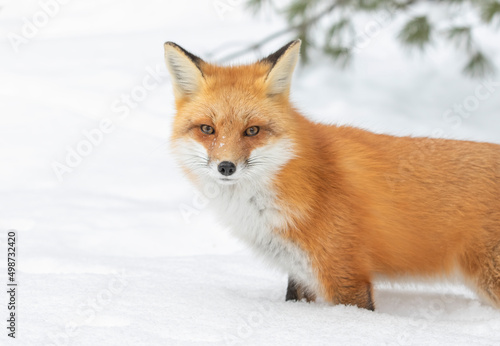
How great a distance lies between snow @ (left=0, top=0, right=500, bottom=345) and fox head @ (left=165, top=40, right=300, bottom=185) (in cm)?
34

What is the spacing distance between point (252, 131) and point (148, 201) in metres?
2.70

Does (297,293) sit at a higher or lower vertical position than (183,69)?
lower

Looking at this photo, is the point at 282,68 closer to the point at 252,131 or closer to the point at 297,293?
the point at 252,131

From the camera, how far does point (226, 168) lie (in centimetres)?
254

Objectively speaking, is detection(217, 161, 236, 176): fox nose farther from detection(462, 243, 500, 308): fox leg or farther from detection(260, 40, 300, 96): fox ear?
detection(462, 243, 500, 308): fox leg

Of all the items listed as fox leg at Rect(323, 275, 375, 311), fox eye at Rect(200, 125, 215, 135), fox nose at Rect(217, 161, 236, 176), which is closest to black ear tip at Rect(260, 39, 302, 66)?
fox eye at Rect(200, 125, 215, 135)

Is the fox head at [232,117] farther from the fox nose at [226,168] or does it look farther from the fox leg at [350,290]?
the fox leg at [350,290]

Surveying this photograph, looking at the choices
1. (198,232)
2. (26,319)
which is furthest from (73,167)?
(26,319)

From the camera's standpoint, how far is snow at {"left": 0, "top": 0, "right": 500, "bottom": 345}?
235cm

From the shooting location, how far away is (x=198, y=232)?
4.54 metres

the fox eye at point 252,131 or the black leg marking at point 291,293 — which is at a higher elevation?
the fox eye at point 252,131

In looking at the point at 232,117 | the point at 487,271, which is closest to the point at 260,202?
the point at 232,117

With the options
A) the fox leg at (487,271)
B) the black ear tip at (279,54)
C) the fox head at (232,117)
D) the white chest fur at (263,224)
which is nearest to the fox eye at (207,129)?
the fox head at (232,117)

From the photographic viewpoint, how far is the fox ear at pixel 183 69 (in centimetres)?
285
